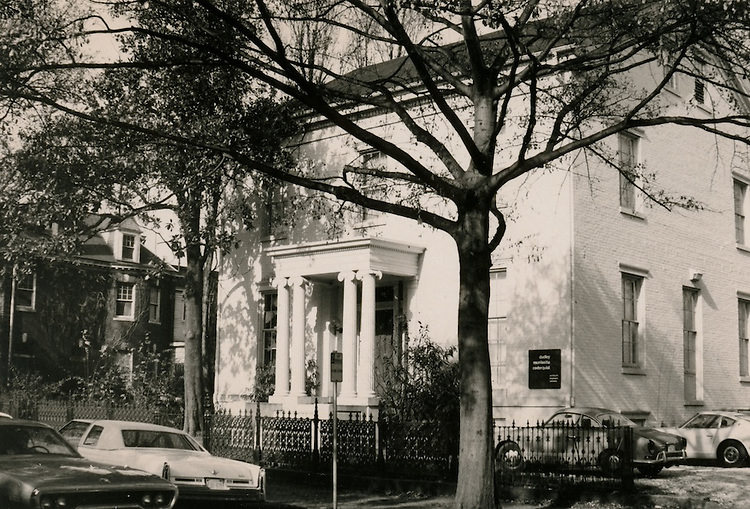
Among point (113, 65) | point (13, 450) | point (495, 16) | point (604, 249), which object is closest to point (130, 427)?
point (13, 450)

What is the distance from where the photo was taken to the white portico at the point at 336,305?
23.5 meters

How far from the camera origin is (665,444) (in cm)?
1842

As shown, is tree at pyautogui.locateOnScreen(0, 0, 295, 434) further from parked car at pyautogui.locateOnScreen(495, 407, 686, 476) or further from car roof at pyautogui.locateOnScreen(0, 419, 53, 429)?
car roof at pyautogui.locateOnScreen(0, 419, 53, 429)

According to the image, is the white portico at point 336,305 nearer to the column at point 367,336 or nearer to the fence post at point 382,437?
the column at point 367,336

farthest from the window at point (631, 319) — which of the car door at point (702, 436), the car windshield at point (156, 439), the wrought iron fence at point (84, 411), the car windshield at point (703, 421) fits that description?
the car windshield at point (156, 439)

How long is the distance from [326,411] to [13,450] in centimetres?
1376

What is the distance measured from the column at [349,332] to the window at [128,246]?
30539mm

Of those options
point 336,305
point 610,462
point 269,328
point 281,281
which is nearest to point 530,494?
point 610,462

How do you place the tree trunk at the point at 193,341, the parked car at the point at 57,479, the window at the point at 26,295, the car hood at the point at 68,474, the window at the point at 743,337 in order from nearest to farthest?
the parked car at the point at 57,479 → the car hood at the point at 68,474 → the tree trunk at the point at 193,341 → the window at the point at 743,337 → the window at the point at 26,295

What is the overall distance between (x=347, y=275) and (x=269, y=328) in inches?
214

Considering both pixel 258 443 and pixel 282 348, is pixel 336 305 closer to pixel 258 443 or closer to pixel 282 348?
pixel 282 348

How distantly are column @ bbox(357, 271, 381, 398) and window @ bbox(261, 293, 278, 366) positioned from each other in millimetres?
5494

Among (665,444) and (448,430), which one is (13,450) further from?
(665,444)

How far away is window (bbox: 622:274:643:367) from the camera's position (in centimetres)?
2392
